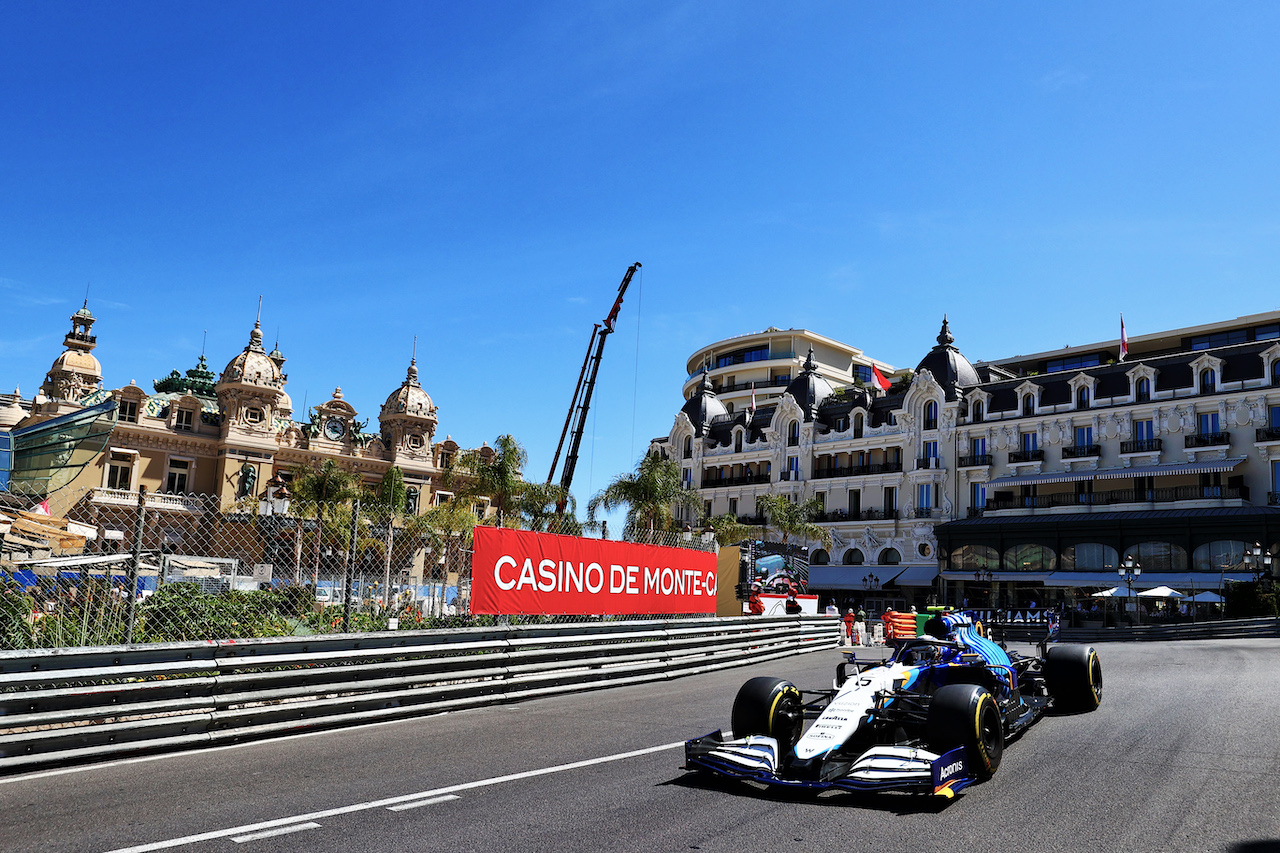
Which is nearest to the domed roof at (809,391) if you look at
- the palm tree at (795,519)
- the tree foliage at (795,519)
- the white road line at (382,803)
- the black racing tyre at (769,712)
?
the tree foliage at (795,519)

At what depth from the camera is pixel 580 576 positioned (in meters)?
14.3

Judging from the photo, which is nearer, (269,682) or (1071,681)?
(269,682)

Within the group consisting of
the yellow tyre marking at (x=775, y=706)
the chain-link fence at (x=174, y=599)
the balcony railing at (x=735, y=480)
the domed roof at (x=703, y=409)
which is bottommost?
the yellow tyre marking at (x=775, y=706)

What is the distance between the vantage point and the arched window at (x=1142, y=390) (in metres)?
49.2

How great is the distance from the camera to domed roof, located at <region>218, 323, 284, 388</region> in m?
66.2

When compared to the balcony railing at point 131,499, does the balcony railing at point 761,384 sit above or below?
above

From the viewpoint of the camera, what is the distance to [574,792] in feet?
22.8

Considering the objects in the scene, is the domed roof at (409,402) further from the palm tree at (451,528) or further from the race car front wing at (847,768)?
the race car front wing at (847,768)

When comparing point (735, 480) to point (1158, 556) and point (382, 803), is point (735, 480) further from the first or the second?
point (382, 803)

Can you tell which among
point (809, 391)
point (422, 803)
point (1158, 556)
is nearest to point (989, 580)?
point (1158, 556)

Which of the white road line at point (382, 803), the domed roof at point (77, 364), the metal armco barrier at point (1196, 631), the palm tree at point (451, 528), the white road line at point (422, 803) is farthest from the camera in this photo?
the domed roof at point (77, 364)

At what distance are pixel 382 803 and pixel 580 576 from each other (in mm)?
7826

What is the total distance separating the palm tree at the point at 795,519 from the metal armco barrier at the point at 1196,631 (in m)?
22.4

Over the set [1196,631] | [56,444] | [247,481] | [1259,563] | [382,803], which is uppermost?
[247,481]
